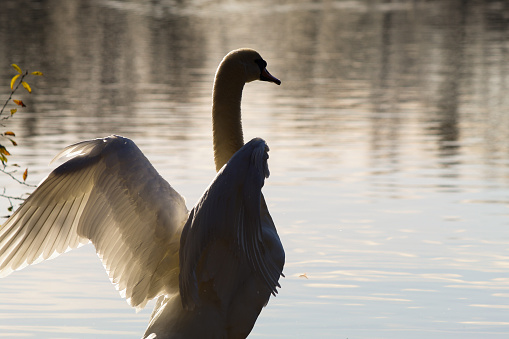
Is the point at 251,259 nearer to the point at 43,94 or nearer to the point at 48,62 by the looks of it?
the point at 43,94

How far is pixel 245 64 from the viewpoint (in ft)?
23.4

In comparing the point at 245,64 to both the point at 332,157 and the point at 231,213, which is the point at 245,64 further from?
the point at 332,157

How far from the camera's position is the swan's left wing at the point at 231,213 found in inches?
216

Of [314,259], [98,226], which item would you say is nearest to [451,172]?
[314,259]

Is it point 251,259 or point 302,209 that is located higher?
point 251,259

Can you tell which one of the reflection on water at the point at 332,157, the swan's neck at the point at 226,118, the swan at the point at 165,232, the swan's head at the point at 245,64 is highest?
the swan's head at the point at 245,64

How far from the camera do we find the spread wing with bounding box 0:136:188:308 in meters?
6.15

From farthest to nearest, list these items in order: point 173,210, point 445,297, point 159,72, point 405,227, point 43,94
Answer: point 159,72
point 43,94
point 405,227
point 445,297
point 173,210

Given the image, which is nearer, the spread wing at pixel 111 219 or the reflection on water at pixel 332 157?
the spread wing at pixel 111 219

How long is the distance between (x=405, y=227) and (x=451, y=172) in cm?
373

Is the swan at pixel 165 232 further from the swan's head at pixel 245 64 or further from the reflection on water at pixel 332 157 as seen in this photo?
the reflection on water at pixel 332 157

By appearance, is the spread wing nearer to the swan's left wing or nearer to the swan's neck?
the swan's left wing

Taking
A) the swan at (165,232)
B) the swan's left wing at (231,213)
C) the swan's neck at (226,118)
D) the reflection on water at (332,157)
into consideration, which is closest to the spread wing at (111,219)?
the swan at (165,232)

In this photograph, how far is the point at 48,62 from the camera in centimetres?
3192
